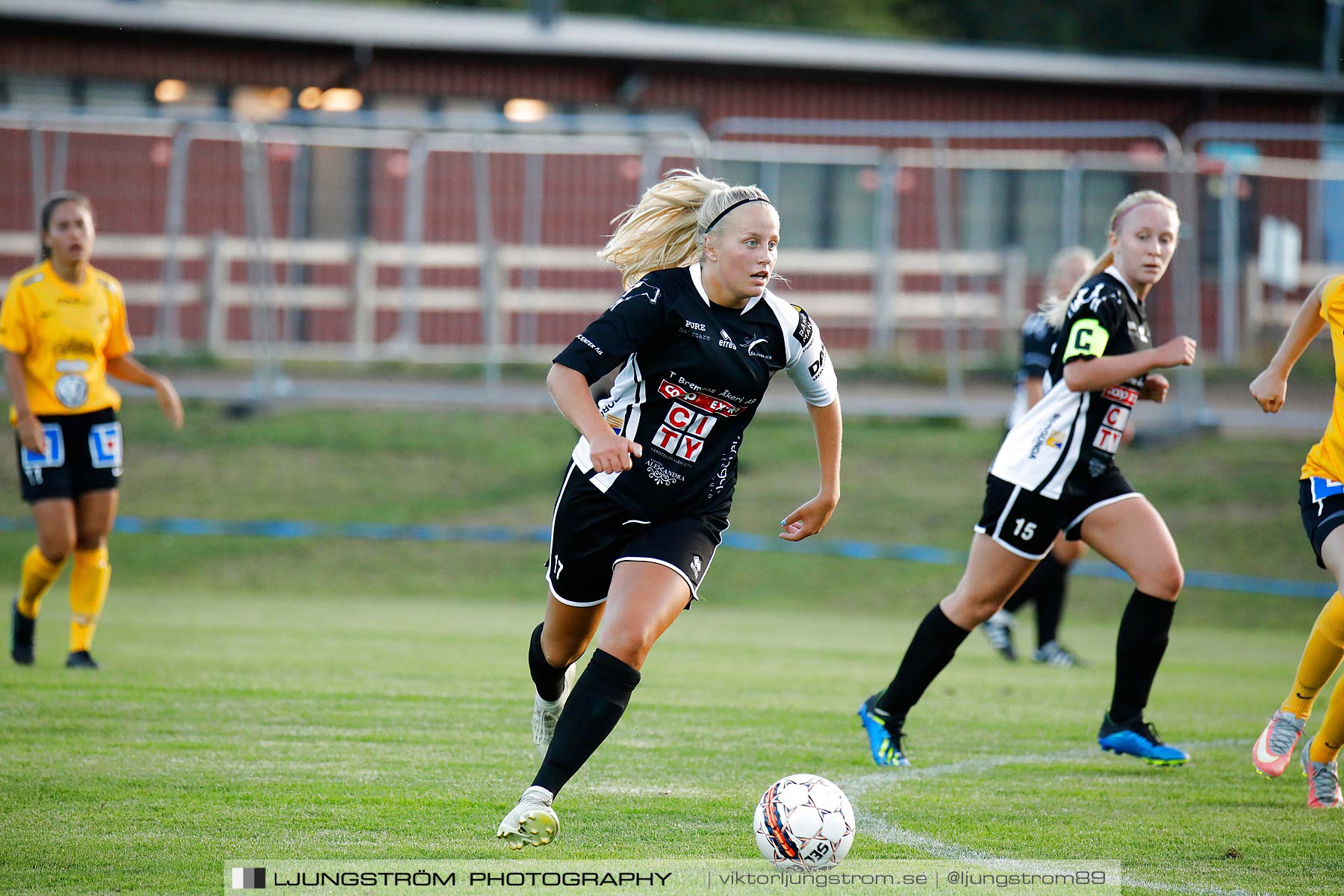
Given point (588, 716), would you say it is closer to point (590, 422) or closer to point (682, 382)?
point (590, 422)

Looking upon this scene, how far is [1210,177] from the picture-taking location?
15734 mm

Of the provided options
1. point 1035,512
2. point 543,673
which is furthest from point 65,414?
point 1035,512

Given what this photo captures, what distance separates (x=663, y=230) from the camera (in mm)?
5180

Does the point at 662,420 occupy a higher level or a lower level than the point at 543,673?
higher

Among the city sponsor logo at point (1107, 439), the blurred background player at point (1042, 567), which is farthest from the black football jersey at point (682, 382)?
the blurred background player at point (1042, 567)

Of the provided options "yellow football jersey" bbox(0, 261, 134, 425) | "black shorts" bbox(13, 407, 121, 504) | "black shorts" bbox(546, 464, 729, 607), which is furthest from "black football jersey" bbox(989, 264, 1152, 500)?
"yellow football jersey" bbox(0, 261, 134, 425)

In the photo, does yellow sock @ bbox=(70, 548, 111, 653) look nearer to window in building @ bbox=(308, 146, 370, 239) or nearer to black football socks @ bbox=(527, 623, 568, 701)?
black football socks @ bbox=(527, 623, 568, 701)

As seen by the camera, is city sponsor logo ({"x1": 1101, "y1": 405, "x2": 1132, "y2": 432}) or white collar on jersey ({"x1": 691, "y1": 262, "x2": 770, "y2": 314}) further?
city sponsor logo ({"x1": 1101, "y1": 405, "x2": 1132, "y2": 432})

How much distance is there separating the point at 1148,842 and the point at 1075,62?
23.1 metres

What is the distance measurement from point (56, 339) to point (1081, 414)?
5228mm

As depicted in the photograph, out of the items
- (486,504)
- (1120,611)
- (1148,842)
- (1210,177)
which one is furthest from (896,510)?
(1148,842)

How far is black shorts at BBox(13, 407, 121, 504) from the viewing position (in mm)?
7688

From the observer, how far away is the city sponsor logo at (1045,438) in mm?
6094

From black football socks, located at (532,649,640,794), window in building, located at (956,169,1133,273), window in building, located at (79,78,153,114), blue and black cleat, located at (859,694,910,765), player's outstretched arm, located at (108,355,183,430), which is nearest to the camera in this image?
black football socks, located at (532,649,640,794)
